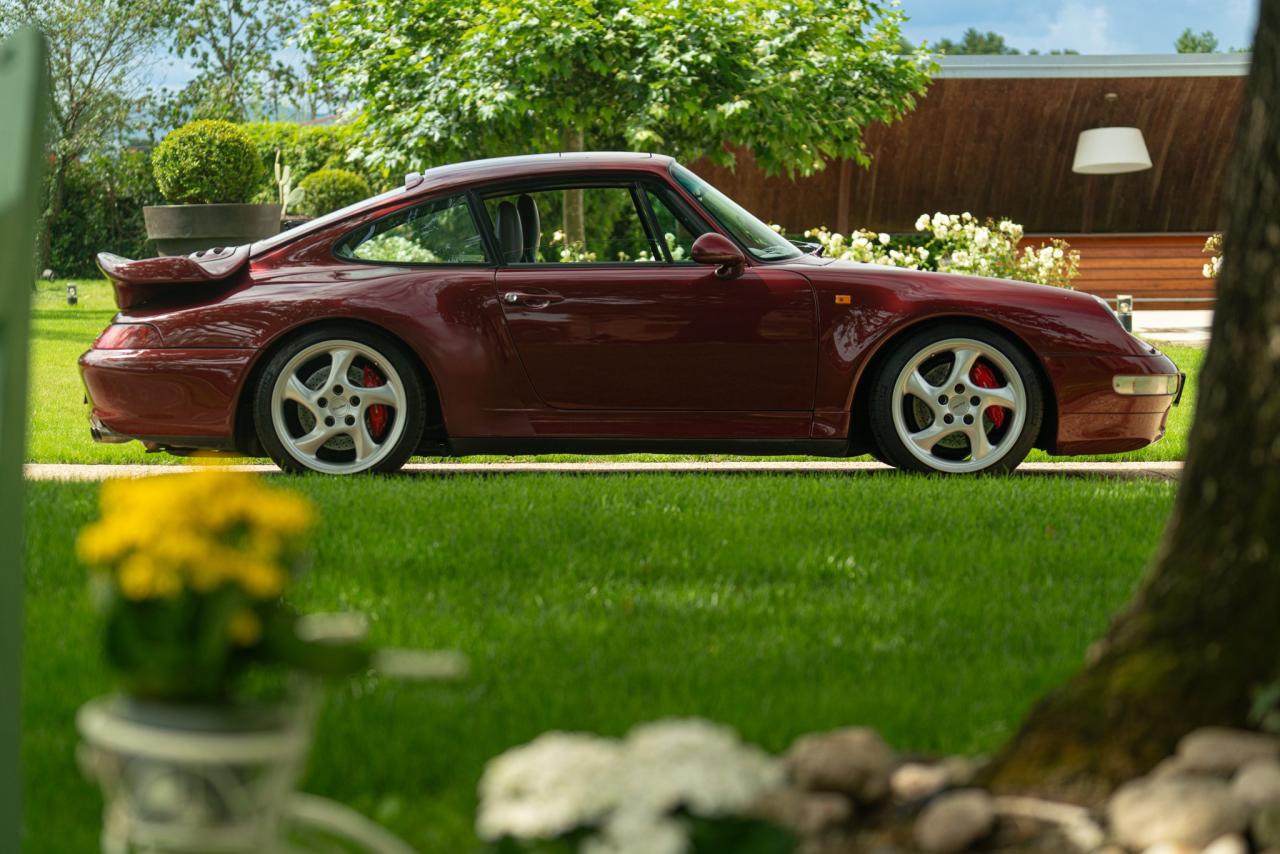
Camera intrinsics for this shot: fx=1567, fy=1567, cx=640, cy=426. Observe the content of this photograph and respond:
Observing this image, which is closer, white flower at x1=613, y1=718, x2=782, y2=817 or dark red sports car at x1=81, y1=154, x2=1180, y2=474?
white flower at x1=613, y1=718, x2=782, y2=817

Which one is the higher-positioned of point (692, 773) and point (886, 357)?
point (692, 773)

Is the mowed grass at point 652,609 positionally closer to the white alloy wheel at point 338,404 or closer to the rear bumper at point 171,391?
the white alloy wheel at point 338,404

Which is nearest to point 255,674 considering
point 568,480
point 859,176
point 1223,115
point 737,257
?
point 568,480

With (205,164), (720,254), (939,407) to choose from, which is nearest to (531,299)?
(720,254)

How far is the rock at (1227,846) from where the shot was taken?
2229mm

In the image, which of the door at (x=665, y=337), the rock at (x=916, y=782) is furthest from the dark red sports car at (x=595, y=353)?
the rock at (x=916, y=782)

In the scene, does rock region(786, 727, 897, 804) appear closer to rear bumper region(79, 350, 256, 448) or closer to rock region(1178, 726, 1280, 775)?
rock region(1178, 726, 1280, 775)

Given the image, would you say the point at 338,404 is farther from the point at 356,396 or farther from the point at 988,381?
the point at 988,381

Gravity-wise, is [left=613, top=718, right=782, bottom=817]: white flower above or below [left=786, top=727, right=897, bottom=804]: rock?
above

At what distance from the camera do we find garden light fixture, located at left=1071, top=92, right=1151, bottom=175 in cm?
2339

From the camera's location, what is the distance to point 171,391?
7.04m

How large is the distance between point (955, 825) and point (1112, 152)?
74.0 feet

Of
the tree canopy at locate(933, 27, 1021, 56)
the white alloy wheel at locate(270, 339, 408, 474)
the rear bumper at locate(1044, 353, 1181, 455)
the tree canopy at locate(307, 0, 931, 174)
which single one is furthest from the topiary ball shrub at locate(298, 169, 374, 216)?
the tree canopy at locate(933, 27, 1021, 56)

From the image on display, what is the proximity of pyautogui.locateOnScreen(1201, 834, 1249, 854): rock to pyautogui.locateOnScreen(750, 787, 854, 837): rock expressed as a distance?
57 cm
